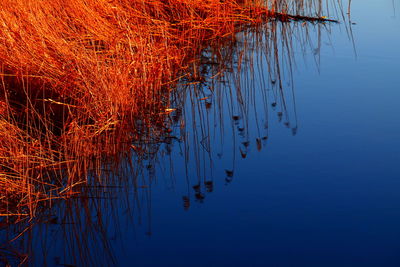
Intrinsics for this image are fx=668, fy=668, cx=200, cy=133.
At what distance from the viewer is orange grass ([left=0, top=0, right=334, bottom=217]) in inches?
122

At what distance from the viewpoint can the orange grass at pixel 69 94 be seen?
3092 millimetres

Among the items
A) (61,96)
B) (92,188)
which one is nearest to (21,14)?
(61,96)

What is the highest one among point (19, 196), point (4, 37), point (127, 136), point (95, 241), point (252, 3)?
point (252, 3)

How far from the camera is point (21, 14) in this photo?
3979 millimetres

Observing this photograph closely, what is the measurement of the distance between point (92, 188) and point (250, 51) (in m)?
2.34

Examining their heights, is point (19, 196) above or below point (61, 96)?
below

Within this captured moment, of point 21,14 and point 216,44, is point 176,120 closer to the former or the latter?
point 21,14

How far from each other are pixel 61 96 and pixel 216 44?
74.7 inches

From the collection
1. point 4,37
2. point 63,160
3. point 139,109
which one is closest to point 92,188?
point 63,160

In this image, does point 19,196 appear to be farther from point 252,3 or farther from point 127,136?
point 252,3

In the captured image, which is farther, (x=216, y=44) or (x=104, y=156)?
(x=216, y=44)

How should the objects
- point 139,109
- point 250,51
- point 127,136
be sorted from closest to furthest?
1. point 127,136
2. point 139,109
3. point 250,51

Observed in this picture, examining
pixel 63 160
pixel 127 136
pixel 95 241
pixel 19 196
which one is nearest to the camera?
pixel 95 241

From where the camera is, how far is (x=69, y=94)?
145 inches
